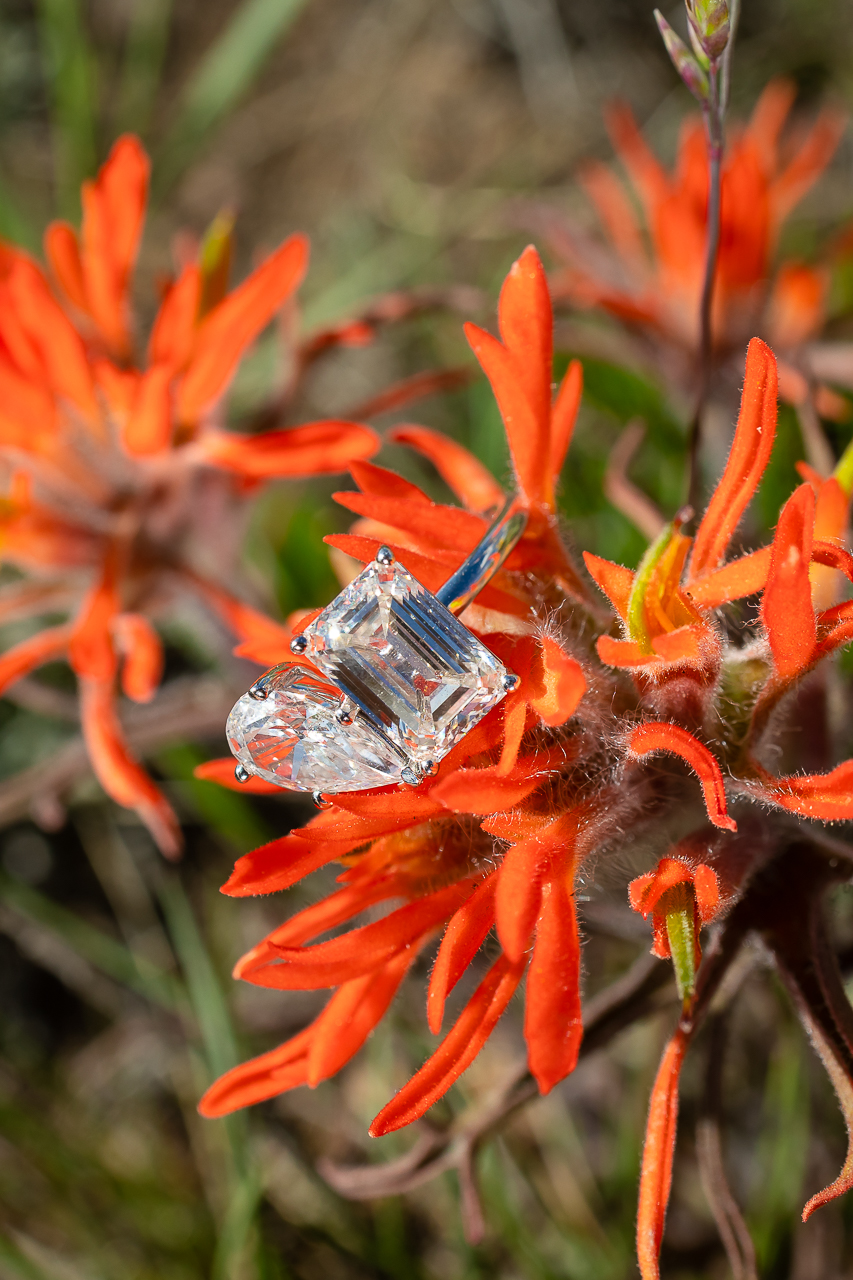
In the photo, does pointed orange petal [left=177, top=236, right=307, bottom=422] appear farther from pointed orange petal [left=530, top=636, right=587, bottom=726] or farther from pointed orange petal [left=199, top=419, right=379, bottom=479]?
pointed orange petal [left=530, top=636, right=587, bottom=726]

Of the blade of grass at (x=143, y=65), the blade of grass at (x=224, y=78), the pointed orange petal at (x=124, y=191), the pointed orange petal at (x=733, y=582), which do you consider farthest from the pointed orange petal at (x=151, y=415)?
the blade of grass at (x=143, y=65)

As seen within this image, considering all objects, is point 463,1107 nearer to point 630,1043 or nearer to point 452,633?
point 630,1043

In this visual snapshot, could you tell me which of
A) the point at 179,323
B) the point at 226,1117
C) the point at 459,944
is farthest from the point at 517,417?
the point at 226,1117

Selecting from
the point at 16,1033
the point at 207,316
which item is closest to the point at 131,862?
the point at 16,1033

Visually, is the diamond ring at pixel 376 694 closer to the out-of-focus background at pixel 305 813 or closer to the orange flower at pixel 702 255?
the out-of-focus background at pixel 305 813

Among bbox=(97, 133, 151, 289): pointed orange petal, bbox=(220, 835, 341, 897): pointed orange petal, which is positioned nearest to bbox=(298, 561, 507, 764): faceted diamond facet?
bbox=(220, 835, 341, 897): pointed orange petal

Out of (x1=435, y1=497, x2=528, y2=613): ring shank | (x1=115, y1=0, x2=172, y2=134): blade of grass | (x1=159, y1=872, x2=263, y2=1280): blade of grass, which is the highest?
(x1=115, y1=0, x2=172, y2=134): blade of grass
